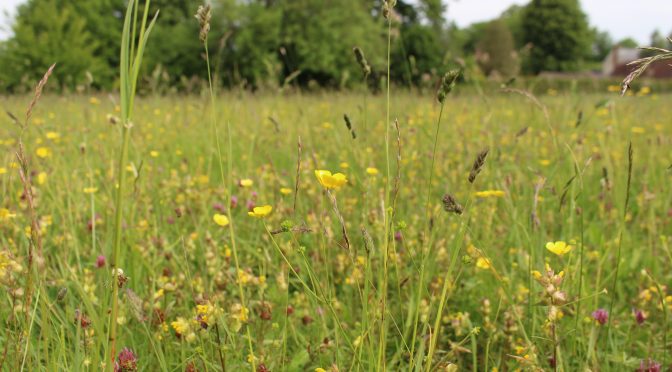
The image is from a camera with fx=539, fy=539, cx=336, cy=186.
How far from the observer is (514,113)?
5219 millimetres

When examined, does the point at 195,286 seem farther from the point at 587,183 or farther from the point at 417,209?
the point at 587,183

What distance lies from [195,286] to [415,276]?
687mm

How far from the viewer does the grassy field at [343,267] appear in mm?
977

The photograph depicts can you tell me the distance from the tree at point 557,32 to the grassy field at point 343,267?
48.2 metres

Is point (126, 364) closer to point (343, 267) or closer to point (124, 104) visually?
point (124, 104)

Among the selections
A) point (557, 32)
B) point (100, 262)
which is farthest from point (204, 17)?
point (557, 32)

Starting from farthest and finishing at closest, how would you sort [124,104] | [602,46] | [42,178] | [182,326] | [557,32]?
[602,46] → [557,32] → [42,178] → [182,326] → [124,104]

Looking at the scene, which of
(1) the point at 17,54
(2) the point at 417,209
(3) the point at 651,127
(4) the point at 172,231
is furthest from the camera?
(1) the point at 17,54

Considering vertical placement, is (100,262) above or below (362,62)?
below

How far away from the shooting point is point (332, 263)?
1757 mm

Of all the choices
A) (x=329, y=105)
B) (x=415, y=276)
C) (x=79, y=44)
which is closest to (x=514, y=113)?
(x=329, y=105)

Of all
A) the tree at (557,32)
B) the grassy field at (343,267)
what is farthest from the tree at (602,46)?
the grassy field at (343,267)

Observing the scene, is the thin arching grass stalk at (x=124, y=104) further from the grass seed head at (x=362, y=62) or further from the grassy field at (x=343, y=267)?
the grass seed head at (x=362, y=62)

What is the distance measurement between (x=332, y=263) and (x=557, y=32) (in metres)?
51.2
